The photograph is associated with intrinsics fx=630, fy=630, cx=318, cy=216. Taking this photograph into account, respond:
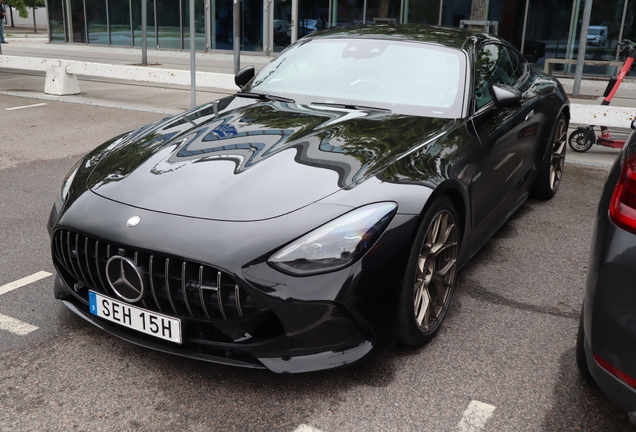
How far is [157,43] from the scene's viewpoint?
24172 millimetres

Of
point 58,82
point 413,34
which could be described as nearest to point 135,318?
point 413,34

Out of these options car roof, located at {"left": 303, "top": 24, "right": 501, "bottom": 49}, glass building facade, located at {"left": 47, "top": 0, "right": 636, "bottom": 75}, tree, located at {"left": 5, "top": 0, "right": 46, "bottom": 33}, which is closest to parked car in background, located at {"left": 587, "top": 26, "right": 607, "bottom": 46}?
glass building facade, located at {"left": 47, "top": 0, "right": 636, "bottom": 75}

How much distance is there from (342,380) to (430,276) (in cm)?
66

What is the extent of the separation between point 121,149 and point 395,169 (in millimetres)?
1488

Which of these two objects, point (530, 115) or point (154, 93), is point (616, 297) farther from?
Answer: point (154, 93)

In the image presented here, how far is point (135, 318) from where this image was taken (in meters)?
2.65

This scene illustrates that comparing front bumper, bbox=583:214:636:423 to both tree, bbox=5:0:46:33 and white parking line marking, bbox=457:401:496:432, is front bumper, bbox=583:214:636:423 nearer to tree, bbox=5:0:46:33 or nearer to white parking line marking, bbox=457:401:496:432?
white parking line marking, bbox=457:401:496:432

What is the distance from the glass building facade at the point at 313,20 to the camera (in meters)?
16.7

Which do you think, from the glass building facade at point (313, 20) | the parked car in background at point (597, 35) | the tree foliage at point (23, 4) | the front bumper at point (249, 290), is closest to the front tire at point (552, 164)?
the front bumper at point (249, 290)

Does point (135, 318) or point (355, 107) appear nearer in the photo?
point (135, 318)

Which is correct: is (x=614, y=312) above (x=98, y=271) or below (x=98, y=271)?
above

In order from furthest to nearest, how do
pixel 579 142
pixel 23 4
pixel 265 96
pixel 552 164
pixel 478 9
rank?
pixel 23 4 → pixel 478 9 → pixel 579 142 → pixel 552 164 → pixel 265 96

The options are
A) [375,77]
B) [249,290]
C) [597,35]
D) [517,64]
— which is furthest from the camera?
[597,35]

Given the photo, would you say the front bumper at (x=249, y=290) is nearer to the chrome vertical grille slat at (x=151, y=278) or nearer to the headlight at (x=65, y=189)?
the chrome vertical grille slat at (x=151, y=278)
